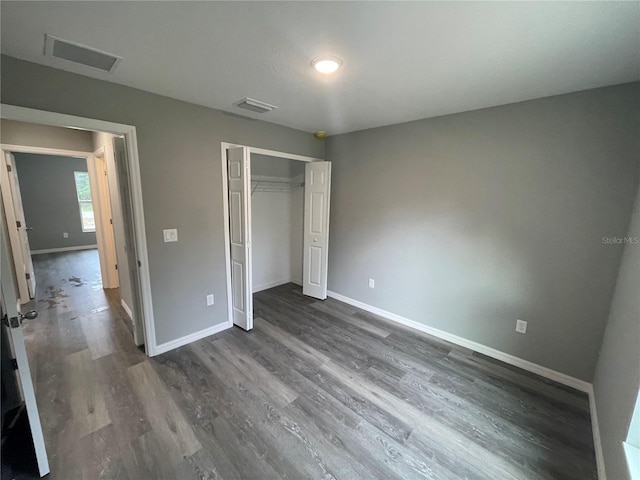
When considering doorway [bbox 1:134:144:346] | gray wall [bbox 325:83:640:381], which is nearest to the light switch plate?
doorway [bbox 1:134:144:346]

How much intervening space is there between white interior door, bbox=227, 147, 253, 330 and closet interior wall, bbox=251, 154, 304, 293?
1096 millimetres

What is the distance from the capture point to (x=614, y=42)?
1.41 metres

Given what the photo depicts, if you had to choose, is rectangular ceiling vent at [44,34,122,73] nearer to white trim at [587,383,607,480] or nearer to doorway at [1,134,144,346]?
doorway at [1,134,144,346]

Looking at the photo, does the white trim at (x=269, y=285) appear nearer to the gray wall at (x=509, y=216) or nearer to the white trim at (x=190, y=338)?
the white trim at (x=190, y=338)

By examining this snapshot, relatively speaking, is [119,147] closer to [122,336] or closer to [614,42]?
[122,336]

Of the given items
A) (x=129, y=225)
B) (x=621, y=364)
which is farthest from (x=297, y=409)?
(x=129, y=225)

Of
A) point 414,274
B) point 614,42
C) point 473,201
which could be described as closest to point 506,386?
point 414,274

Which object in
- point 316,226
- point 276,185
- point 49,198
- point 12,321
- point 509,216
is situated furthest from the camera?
point 49,198

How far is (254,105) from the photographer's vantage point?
253 centimetres

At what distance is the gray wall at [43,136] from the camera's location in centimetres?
313

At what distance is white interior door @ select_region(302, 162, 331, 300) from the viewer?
3.72 metres

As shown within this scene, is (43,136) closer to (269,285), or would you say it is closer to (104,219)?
(104,219)

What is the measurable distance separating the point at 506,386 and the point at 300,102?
320 centimetres

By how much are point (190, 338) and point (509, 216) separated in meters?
3.49
